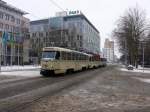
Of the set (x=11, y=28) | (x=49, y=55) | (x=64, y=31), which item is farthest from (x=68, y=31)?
(x=49, y=55)

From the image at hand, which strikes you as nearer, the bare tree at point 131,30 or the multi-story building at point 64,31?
the bare tree at point 131,30

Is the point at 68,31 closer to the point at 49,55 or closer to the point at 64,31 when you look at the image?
the point at 64,31

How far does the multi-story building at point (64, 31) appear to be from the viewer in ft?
277

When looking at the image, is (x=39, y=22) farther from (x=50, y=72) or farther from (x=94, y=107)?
(x=94, y=107)

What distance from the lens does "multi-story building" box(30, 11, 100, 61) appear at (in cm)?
8444

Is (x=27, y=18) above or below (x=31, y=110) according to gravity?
above

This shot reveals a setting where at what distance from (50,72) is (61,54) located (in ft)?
7.64

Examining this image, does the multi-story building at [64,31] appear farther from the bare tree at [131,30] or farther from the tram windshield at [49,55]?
the tram windshield at [49,55]

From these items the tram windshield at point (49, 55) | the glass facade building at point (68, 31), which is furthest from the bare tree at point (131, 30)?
the tram windshield at point (49, 55)

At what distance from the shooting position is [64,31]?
9012cm

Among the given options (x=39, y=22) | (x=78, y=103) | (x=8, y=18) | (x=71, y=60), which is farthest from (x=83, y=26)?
(x=78, y=103)

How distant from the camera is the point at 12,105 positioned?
37.4 feet

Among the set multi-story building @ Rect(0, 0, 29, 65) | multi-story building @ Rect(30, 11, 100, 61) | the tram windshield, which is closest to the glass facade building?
multi-story building @ Rect(30, 11, 100, 61)

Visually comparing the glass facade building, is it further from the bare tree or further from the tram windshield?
the tram windshield
